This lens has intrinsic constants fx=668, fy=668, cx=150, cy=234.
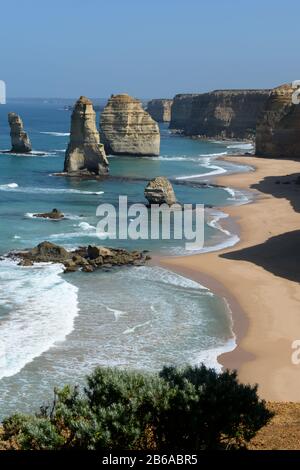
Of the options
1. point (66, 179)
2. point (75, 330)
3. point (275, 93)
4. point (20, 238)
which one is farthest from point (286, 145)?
point (75, 330)

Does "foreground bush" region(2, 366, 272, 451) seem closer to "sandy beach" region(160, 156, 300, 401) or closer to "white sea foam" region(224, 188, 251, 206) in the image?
"sandy beach" region(160, 156, 300, 401)

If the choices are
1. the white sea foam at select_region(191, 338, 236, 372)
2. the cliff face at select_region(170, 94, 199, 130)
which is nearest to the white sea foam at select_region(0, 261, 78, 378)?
the white sea foam at select_region(191, 338, 236, 372)

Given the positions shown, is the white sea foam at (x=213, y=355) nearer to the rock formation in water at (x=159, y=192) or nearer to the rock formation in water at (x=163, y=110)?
the rock formation in water at (x=159, y=192)

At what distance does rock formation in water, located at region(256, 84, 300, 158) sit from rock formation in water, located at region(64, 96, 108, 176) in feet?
83.0

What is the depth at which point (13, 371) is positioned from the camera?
60.9 feet

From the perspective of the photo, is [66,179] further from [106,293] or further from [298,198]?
[106,293]

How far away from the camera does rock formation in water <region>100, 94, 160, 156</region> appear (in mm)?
82938

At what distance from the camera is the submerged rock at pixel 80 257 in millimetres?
30812

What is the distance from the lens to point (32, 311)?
23.7 m

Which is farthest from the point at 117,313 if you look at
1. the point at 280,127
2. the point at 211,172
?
the point at 280,127

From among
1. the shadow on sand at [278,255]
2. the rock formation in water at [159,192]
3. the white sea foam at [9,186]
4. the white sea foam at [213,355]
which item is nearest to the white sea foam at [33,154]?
the white sea foam at [9,186]

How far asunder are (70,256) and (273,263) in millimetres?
9683

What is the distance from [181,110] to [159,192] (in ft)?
365

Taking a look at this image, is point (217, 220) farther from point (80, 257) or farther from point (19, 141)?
point (19, 141)
